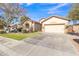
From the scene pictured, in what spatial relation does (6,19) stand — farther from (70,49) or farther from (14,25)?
(70,49)

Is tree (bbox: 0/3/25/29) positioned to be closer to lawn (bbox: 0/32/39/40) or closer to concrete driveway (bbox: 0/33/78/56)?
lawn (bbox: 0/32/39/40)

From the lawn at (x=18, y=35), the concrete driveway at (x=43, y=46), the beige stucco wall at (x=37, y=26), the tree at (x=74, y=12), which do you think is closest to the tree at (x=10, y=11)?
the lawn at (x=18, y=35)

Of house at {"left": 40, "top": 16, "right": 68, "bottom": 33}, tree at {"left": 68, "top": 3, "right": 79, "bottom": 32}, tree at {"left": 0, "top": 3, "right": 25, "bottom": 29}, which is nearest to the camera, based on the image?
tree at {"left": 68, "top": 3, "right": 79, "bottom": 32}

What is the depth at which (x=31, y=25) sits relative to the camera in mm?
6516

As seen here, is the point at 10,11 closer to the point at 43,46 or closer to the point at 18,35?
the point at 18,35

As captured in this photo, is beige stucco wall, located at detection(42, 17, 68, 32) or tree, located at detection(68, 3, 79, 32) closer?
tree, located at detection(68, 3, 79, 32)

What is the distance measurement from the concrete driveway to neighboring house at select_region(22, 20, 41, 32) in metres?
0.42

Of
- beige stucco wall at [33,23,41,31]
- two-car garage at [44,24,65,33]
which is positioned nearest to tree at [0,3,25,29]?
beige stucco wall at [33,23,41,31]

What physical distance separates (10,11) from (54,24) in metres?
1.92

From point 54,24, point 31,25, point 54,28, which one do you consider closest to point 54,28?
point 54,28

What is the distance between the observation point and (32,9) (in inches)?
236

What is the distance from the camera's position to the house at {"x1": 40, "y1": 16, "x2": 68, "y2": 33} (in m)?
6.14

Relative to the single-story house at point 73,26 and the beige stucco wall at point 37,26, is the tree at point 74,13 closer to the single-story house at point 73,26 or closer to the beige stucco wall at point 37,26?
the single-story house at point 73,26

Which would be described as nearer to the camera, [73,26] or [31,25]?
[73,26]
